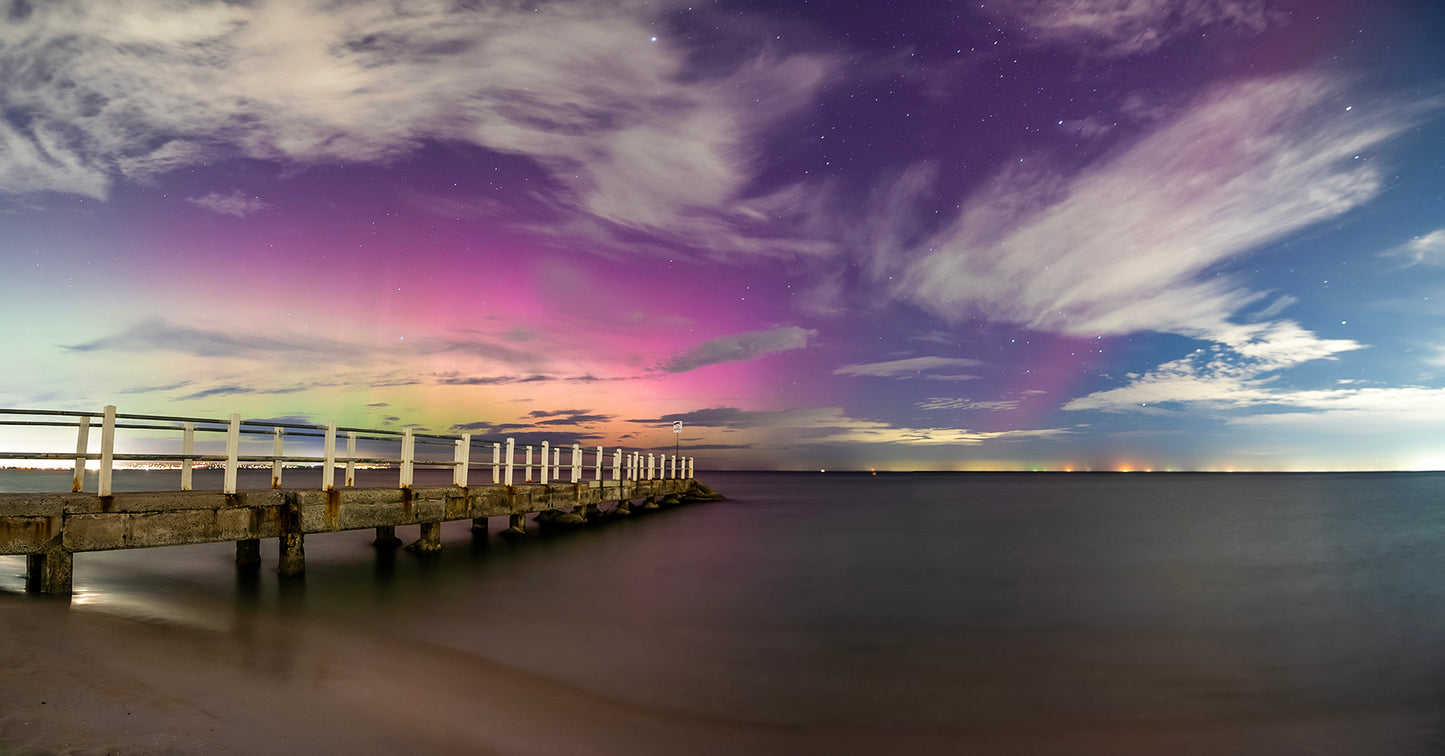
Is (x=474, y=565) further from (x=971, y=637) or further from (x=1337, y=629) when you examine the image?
(x=1337, y=629)

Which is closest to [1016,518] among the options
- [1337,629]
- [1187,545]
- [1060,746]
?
[1187,545]

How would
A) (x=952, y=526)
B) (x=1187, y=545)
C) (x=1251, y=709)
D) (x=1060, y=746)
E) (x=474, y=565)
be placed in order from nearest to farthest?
(x=1060, y=746), (x=1251, y=709), (x=474, y=565), (x=1187, y=545), (x=952, y=526)

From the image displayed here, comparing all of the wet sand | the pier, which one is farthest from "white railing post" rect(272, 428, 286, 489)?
the wet sand

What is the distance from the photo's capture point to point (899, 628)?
12.7 meters

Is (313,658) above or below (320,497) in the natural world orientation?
below

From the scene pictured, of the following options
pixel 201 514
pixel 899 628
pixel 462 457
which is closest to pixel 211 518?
pixel 201 514

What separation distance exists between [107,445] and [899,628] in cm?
1223

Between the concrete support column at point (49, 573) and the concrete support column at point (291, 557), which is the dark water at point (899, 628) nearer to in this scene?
the concrete support column at point (49, 573)

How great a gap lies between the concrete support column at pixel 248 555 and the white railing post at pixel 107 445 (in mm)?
4607

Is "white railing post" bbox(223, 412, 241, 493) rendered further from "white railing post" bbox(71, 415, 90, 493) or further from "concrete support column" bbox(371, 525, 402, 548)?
"concrete support column" bbox(371, 525, 402, 548)

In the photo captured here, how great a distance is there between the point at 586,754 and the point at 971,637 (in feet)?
25.3

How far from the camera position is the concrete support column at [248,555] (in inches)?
581

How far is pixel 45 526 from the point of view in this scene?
32.4 ft

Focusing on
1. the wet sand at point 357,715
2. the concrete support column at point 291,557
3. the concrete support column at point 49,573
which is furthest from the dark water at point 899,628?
the concrete support column at point 291,557
